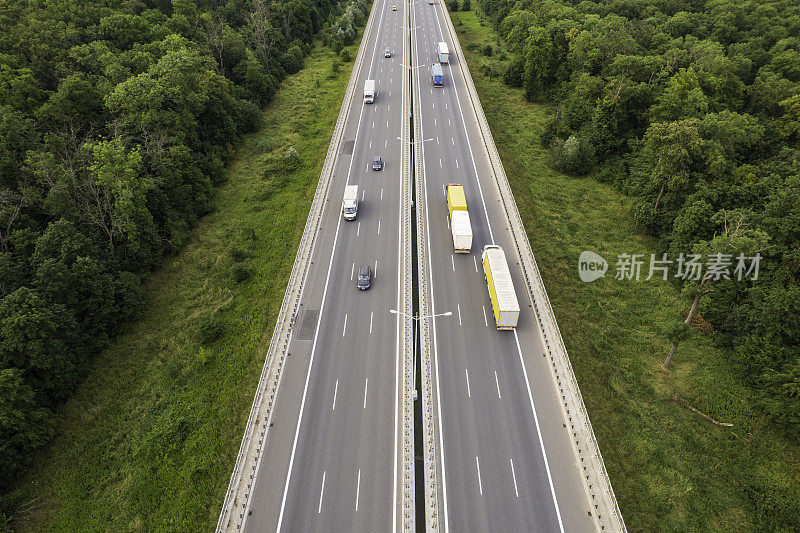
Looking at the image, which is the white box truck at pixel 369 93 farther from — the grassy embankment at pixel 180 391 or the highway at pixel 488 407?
the highway at pixel 488 407

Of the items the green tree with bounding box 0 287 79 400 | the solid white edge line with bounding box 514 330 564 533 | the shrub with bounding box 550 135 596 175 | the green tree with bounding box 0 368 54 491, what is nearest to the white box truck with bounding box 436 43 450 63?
the shrub with bounding box 550 135 596 175

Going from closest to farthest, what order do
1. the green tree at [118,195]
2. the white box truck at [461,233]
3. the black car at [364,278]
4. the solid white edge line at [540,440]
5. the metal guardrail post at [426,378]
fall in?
1. the solid white edge line at [540,440]
2. the metal guardrail post at [426,378]
3. the green tree at [118,195]
4. the black car at [364,278]
5. the white box truck at [461,233]

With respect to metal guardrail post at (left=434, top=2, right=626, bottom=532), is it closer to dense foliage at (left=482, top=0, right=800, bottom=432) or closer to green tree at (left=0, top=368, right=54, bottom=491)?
dense foliage at (left=482, top=0, right=800, bottom=432)

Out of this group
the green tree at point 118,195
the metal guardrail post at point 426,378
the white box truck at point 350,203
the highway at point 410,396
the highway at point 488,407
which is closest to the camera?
the metal guardrail post at point 426,378

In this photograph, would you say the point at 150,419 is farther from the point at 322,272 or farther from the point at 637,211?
the point at 637,211

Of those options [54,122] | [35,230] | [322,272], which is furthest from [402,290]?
[54,122]

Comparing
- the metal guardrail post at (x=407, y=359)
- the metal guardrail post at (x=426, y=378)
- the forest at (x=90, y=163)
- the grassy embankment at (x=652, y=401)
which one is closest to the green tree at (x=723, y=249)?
the grassy embankment at (x=652, y=401)
